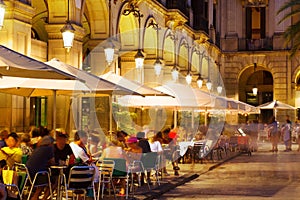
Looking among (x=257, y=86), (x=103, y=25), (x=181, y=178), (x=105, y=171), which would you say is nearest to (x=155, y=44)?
(x=103, y=25)

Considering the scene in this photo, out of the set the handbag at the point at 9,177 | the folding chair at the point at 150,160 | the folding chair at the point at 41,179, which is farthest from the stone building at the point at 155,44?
the handbag at the point at 9,177

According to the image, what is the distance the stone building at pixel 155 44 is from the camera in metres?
20.0

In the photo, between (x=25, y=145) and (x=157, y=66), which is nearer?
(x=25, y=145)

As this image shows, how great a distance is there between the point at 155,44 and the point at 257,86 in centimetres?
2352

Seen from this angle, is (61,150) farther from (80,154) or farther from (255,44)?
(255,44)

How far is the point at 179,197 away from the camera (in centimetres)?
1559

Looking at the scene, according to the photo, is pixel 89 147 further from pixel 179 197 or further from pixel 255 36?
pixel 255 36

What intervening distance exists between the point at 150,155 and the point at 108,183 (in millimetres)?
2190

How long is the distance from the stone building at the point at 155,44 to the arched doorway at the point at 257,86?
0.08 metres

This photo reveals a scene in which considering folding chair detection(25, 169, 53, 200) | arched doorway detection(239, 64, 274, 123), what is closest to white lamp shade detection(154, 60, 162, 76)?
folding chair detection(25, 169, 53, 200)

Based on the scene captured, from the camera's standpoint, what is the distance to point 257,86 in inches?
2092

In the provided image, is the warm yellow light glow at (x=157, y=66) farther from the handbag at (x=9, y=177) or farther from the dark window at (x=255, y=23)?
the dark window at (x=255, y=23)

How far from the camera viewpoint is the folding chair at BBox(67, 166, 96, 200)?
12305 mm

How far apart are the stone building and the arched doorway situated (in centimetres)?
8
